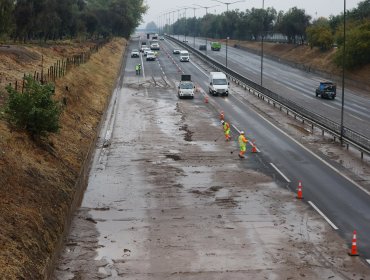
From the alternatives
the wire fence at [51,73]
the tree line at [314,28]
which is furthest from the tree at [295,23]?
the wire fence at [51,73]

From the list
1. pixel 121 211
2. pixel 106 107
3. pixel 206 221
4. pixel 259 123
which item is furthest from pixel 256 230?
pixel 106 107

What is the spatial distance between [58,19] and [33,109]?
7771 cm

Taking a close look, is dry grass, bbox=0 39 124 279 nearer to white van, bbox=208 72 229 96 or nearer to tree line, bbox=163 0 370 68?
white van, bbox=208 72 229 96

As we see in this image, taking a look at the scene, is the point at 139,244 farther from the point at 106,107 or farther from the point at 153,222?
the point at 106,107

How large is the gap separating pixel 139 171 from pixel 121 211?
643 centimetres

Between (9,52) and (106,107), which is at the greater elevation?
(9,52)

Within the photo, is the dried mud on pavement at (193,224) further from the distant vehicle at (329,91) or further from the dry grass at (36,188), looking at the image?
the distant vehicle at (329,91)

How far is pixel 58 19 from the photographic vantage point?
100812 mm

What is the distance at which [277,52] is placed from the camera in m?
124

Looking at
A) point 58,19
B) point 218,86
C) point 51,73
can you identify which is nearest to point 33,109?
point 51,73

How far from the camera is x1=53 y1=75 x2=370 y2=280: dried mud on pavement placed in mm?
17469

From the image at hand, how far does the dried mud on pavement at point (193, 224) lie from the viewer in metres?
17.5

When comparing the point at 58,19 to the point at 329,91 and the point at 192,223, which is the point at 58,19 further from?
the point at 192,223

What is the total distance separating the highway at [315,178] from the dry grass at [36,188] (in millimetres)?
9513
